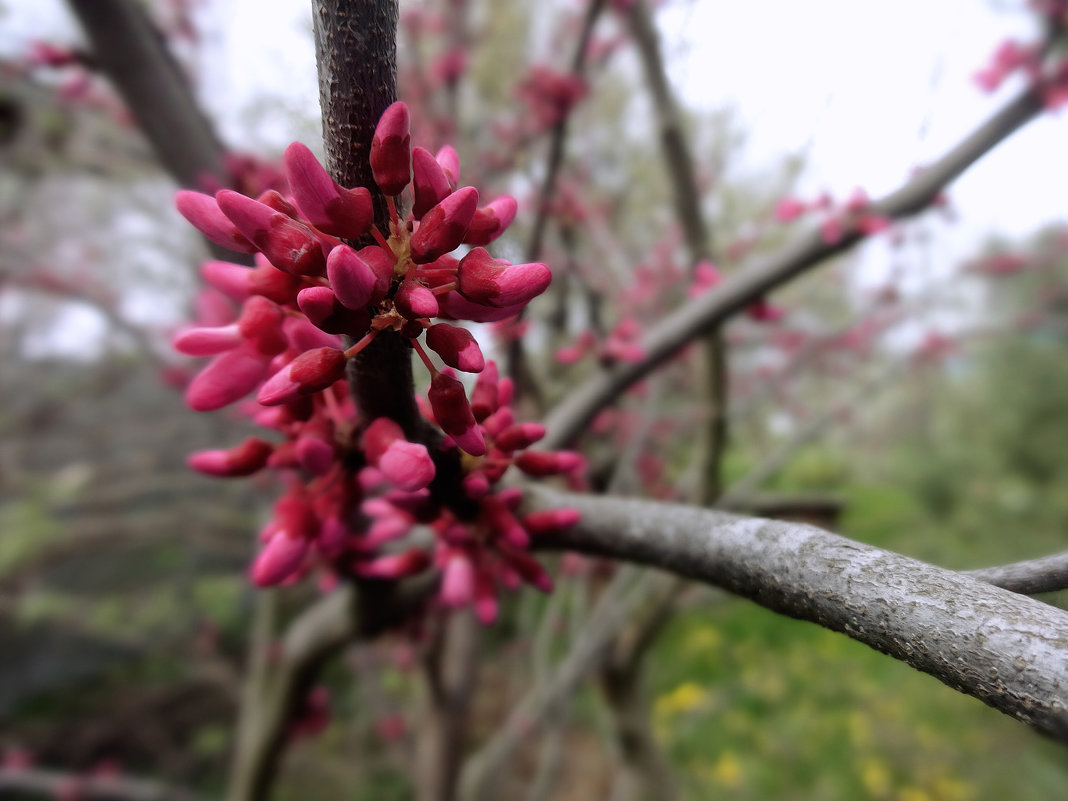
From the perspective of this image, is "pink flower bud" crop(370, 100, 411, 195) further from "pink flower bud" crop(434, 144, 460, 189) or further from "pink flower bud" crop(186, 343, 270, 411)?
"pink flower bud" crop(186, 343, 270, 411)

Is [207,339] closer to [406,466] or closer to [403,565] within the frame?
[406,466]

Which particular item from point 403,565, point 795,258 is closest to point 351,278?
point 403,565

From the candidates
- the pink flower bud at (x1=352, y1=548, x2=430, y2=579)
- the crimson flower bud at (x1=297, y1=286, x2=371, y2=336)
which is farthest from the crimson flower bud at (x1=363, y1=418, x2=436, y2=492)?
the pink flower bud at (x1=352, y1=548, x2=430, y2=579)

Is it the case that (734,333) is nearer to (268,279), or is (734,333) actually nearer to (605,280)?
(605,280)

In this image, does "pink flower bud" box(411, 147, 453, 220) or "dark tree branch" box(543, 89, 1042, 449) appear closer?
"pink flower bud" box(411, 147, 453, 220)

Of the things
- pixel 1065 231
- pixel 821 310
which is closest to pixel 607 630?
pixel 821 310

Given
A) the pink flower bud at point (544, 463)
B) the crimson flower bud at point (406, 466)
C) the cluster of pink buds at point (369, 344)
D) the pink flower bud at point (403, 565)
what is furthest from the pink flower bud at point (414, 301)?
the pink flower bud at point (403, 565)

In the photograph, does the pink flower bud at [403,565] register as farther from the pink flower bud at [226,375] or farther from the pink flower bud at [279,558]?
the pink flower bud at [226,375]
